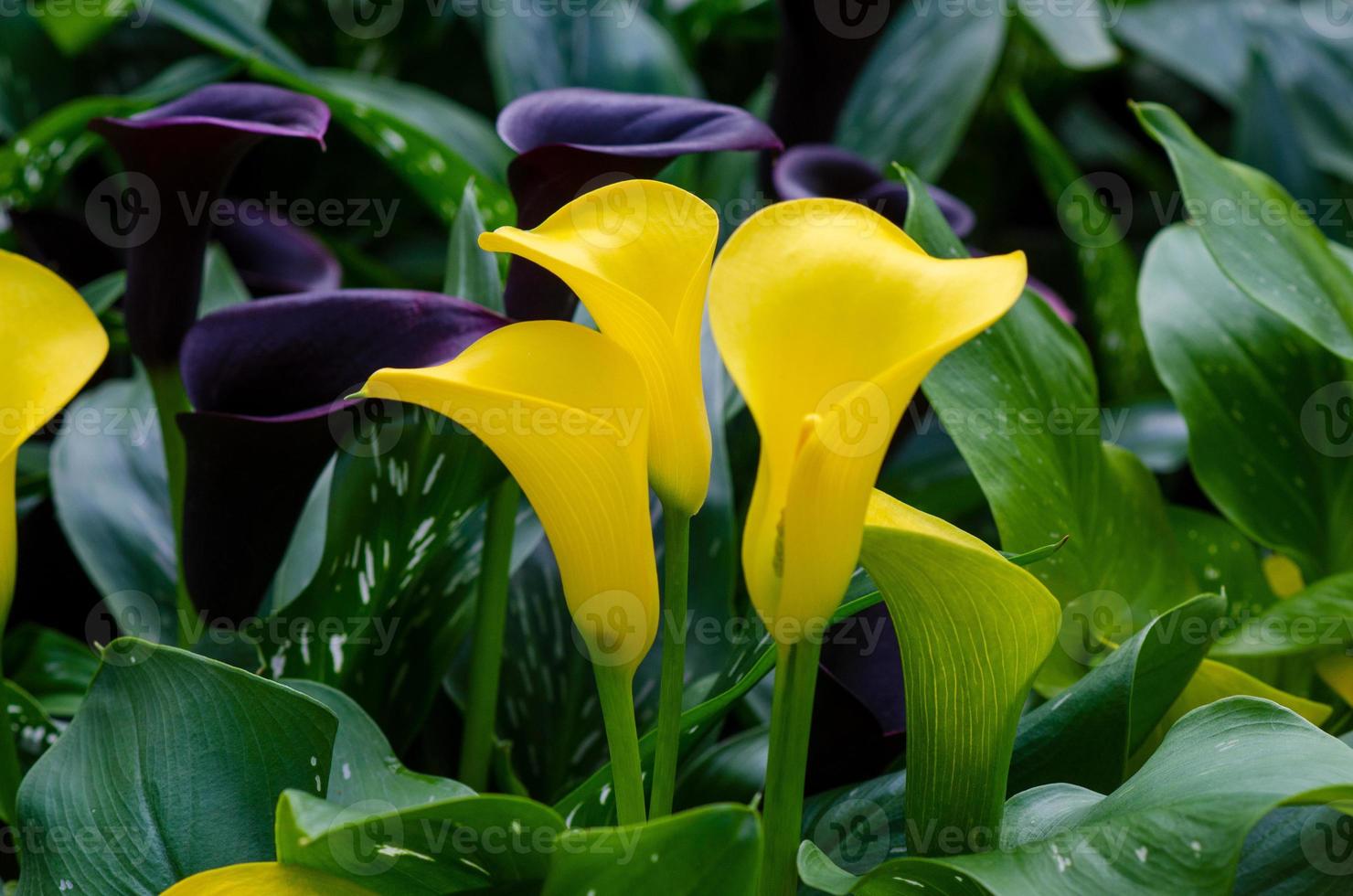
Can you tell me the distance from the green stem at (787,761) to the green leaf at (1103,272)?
54 cm

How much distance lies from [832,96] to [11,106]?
0.58 meters

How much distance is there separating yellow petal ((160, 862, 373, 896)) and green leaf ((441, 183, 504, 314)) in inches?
8.8

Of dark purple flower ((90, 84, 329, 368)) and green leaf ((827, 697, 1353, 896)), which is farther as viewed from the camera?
dark purple flower ((90, 84, 329, 368))

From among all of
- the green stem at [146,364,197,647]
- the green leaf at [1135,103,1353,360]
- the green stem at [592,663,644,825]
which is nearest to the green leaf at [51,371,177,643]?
the green stem at [146,364,197,647]

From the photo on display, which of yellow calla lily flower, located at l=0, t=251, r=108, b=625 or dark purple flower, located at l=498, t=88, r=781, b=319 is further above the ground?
dark purple flower, located at l=498, t=88, r=781, b=319

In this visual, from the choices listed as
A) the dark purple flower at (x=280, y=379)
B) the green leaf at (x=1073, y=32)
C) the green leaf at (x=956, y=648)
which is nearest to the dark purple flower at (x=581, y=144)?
the dark purple flower at (x=280, y=379)

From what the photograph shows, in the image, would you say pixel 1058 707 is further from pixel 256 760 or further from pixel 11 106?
pixel 11 106

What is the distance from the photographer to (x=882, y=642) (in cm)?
44

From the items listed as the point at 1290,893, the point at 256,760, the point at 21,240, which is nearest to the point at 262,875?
the point at 256,760

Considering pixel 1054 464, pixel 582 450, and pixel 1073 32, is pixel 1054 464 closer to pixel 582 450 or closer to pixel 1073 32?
pixel 582 450

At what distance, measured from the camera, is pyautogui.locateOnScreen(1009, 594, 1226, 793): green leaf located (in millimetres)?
351

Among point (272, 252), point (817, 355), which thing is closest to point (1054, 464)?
point (817, 355)

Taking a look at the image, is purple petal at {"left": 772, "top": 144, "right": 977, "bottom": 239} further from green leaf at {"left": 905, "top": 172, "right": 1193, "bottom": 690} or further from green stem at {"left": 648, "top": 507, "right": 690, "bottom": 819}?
green stem at {"left": 648, "top": 507, "right": 690, "bottom": 819}

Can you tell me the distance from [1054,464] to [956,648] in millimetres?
175
